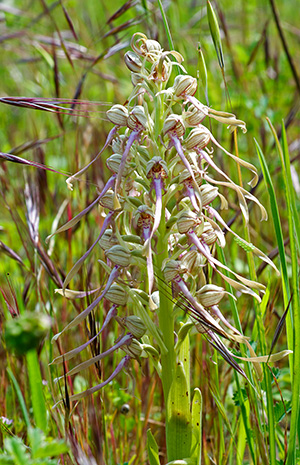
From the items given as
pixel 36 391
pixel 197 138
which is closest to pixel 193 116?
pixel 197 138

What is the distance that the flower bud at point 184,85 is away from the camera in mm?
1050

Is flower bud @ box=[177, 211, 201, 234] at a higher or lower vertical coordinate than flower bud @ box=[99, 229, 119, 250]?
higher

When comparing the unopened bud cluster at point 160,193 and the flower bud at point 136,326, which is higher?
the unopened bud cluster at point 160,193

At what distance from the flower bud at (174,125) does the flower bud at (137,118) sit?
5 centimetres

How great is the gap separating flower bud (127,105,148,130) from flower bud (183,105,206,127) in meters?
0.10

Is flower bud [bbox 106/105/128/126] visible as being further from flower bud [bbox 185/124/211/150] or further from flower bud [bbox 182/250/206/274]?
flower bud [bbox 182/250/206/274]

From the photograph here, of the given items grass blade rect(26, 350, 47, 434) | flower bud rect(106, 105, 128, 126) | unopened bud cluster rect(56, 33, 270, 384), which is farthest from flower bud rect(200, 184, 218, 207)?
grass blade rect(26, 350, 47, 434)

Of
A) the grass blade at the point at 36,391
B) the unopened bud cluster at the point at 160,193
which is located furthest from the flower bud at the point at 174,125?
the grass blade at the point at 36,391

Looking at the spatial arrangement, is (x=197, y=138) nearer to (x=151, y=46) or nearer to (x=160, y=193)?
(x=160, y=193)

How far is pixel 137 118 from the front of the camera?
1026mm

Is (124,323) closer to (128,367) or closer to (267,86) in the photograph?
(128,367)

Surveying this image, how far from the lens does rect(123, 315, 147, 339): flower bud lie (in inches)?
40.4

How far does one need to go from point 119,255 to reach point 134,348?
0.64 ft

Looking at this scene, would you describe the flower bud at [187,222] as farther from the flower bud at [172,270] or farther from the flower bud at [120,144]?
the flower bud at [120,144]
